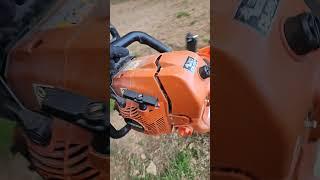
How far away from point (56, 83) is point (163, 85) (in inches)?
11.1

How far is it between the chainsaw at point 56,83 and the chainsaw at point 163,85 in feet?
0.17

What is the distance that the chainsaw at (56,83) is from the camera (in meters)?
1.46

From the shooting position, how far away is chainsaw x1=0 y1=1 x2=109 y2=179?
4.79 ft

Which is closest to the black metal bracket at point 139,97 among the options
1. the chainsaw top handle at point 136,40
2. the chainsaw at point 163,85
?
the chainsaw at point 163,85

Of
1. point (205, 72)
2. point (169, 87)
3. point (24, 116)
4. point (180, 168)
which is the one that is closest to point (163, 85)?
point (169, 87)

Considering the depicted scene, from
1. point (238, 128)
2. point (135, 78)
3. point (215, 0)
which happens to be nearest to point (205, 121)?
point (238, 128)

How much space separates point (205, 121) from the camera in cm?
153

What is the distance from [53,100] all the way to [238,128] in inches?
19.6

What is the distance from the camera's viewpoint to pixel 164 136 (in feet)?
5.23

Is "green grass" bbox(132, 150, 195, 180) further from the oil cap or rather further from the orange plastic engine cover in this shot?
the oil cap

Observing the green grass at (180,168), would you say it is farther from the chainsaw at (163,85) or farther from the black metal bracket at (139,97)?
the black metal bracket at (139,97)

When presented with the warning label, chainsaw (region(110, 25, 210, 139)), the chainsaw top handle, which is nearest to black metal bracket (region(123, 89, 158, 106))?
chainsaw (region(110, 25, 210, 139))

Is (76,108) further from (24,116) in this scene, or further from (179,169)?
(179,169)

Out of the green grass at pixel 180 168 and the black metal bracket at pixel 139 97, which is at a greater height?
the black metal bracket at pixel 139 97
